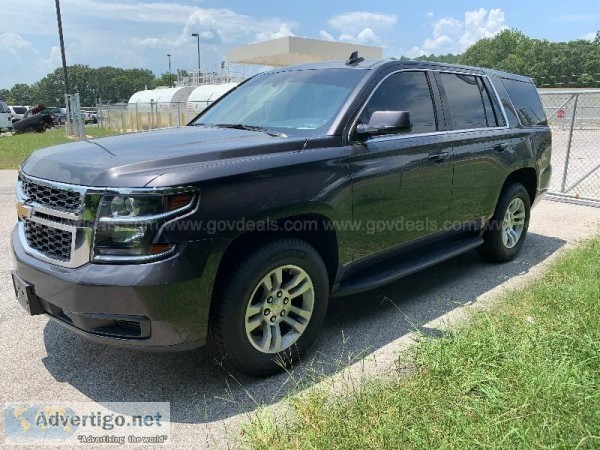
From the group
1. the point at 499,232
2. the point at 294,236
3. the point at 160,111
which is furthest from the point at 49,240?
the point at 160,111

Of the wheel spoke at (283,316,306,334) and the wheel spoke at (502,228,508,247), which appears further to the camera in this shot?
the wheel spoke at (502,228,508,247)

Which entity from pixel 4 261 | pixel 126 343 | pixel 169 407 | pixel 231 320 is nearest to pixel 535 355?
pixel 231 320

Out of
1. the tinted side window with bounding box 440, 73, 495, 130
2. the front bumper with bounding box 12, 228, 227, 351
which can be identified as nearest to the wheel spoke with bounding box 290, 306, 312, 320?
the front bumper with bounding box 12, 228, 227, 351

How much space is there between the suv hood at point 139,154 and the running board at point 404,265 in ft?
3.55

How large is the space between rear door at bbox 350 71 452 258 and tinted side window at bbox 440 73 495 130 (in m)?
0.24

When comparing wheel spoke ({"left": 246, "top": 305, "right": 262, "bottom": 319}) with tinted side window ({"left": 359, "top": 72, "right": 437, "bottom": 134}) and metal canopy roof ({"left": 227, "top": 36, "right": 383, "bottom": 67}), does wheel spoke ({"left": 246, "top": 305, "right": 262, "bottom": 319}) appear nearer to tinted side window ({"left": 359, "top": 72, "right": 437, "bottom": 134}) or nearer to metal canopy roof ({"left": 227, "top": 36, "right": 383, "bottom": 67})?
tinted side window ({"left": 359, "top": 72, "right": 437, "bottom": 134})

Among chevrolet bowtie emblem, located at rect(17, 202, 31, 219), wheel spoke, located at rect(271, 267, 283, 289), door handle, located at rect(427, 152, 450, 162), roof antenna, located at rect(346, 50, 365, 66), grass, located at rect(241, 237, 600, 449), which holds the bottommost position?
grass, located at rect(241, 237, 600, 449)

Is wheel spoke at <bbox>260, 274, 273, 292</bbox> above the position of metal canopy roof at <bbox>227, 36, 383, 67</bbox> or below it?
below

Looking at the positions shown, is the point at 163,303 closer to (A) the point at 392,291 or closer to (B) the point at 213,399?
(B) the point at 213,399

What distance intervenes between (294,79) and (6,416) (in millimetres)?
3062

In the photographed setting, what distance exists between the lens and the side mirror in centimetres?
337

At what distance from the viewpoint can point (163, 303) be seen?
2.58 metres

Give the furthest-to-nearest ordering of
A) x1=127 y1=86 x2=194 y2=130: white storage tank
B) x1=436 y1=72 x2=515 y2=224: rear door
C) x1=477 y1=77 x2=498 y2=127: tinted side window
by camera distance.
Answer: x1=127 y1=86 x2=194 y2=130: white storage tank, x1=477 y1=77 x2=498 y2=127: tinted side window, x1=436 y1=72 x2=515 y2=224: rear door

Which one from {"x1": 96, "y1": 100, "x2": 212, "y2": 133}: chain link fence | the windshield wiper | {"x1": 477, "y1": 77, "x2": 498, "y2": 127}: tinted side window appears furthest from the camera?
{"x1": 96, "y1": 100, "x2": 212, "y2": 133}: chain link fence
